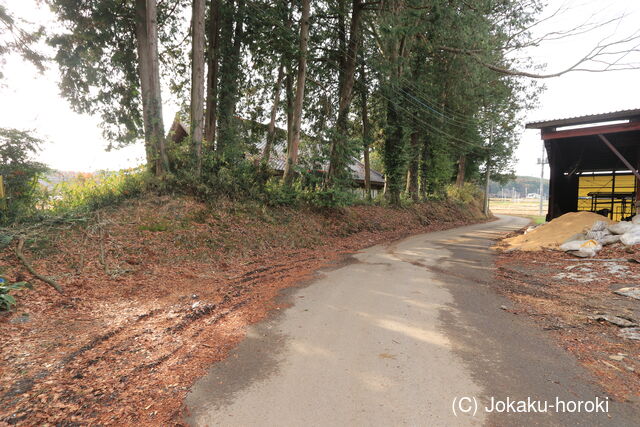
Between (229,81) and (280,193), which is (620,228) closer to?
(280,193)

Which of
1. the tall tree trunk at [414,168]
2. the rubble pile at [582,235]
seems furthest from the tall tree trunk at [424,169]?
the rubble pile at [582,235]

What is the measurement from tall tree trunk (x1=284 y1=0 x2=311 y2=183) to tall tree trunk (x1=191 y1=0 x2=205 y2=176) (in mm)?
3607

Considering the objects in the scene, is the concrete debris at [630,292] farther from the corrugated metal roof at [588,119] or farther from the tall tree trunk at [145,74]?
the tall tree trunk at [145,74]

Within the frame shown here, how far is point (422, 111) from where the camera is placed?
1903 centimetres

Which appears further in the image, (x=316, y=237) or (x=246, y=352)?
(x=316, y=237)

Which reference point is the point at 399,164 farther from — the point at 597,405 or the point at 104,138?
the point at 597,405

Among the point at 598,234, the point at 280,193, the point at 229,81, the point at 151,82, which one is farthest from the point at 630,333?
the point at 229,81

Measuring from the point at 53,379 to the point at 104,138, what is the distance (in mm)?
10850

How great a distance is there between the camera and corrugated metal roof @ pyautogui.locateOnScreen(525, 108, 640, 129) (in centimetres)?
976

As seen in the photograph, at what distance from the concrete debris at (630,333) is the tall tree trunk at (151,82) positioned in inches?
399

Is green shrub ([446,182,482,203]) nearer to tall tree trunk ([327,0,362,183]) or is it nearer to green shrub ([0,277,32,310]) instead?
tall tree trunk ([327,0,362,183])

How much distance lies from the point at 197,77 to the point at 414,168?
16.5 m

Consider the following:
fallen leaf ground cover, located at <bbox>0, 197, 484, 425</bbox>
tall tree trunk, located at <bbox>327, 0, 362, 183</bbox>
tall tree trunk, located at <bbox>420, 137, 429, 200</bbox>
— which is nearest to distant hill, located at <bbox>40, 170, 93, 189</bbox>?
fallen leaf ground cover, located at <bbox>0, 197, 484, 425</bbox>

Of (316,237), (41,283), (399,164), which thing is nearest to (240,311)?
(41,283)
